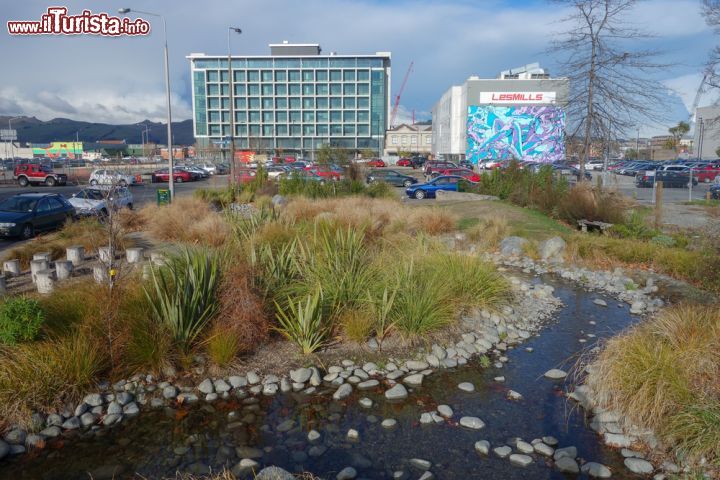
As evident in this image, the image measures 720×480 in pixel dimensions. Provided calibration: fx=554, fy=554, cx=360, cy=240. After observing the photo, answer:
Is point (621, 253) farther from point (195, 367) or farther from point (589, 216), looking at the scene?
point (195, 367)

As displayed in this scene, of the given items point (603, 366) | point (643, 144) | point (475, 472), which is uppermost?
point (643, 144)

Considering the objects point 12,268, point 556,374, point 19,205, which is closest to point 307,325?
point 556,374

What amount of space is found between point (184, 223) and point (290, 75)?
100095 millimetres

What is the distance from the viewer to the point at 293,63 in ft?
358

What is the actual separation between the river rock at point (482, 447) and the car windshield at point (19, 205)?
1666cm

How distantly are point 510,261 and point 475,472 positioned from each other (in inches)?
362

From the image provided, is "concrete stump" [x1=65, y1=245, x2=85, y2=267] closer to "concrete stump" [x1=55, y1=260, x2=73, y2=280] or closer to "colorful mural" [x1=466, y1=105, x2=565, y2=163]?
"concrete stump" [x1=55, y1=260, x2=73, y2=280]

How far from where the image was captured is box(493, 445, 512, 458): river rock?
16.6 ft

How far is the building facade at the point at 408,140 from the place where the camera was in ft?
371

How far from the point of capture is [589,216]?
676 inches

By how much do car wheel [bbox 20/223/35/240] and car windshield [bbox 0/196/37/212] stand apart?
0.63 meters

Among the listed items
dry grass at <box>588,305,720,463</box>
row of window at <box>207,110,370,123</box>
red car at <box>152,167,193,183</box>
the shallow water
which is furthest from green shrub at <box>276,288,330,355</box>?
row of window at <box>207,110,370,123</box>

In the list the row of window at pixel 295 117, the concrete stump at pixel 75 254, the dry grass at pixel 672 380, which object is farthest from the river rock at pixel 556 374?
the row of window at pixel 295 117

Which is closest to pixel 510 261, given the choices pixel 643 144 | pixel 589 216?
pixel 589 216
